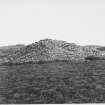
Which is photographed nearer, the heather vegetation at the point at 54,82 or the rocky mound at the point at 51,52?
the heather vegetation at the point at 54,82

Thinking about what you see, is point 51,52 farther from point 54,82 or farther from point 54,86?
point 54,86

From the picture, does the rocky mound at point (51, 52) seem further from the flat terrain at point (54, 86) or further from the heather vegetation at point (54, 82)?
the flat terrain at point (54, 86)

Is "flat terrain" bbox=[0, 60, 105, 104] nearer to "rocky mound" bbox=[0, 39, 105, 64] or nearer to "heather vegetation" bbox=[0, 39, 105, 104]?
"heather vegetation" bbox=[0, 39, 105, 104]

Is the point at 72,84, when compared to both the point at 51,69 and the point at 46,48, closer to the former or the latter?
the point at 51,69

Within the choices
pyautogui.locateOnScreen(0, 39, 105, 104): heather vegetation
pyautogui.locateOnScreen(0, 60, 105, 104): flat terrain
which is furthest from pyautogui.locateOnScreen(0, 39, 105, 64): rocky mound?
pyautogui.locateOnScreen(0, 60, 105, 104): flat terrain

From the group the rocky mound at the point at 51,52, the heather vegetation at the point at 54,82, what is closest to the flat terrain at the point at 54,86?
the heather vegetation at the point at 54,82

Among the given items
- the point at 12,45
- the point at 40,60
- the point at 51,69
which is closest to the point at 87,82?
the point at 51,69
